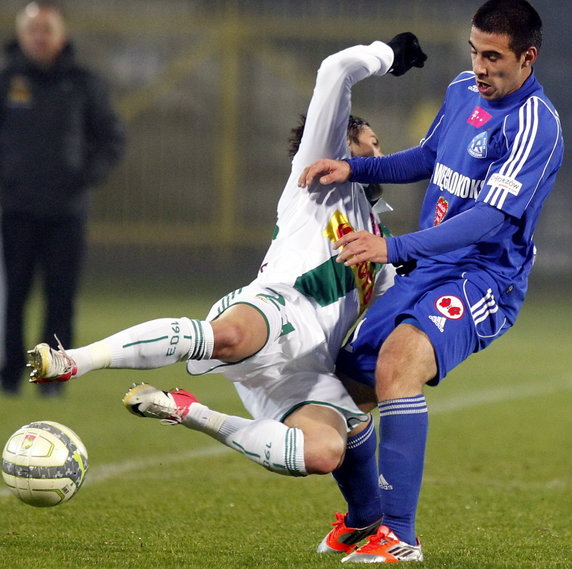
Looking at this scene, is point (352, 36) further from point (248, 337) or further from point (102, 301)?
point (248, 337)

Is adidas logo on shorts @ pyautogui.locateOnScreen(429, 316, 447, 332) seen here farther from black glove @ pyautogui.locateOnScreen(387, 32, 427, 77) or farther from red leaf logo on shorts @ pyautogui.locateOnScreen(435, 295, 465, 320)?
black glove @ pyautogui.locateOnScreen(387, 32, 427, 77)

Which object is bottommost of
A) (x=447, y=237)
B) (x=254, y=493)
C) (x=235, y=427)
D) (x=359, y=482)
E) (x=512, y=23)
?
(x=254, y=493)

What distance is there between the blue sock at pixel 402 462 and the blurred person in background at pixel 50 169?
4810 mm

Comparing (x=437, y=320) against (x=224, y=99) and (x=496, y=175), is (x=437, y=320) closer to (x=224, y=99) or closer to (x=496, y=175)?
(x=496, y=175)

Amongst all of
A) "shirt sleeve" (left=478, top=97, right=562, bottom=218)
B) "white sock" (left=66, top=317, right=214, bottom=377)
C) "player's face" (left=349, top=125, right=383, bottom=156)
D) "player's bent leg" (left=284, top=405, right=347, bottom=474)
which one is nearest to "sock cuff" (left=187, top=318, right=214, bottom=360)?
"white sock" (left=66, top=317, right=214, bottom=377)

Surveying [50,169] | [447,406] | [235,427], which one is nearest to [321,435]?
[235,427]

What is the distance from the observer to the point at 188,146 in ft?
58.6

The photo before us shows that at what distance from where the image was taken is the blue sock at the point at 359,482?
4551mm

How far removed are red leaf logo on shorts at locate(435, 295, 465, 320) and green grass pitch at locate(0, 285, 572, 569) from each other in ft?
2.66

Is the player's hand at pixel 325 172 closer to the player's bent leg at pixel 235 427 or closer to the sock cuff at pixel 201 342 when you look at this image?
the sock cuff at pixel 201 342

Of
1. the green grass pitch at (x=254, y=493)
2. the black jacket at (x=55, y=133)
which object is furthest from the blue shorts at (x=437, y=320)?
the black jacket at (x=55, y=133)

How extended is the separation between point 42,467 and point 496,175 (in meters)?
1.79

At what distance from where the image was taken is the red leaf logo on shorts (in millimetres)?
4184

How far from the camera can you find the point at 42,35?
8445 millimetres
